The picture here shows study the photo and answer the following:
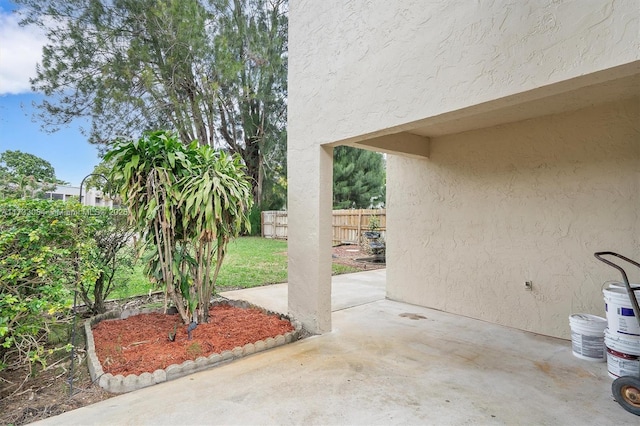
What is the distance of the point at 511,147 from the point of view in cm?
443

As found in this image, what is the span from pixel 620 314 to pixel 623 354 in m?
0.35

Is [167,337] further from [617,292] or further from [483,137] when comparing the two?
[483,137]

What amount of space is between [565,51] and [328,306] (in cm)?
339

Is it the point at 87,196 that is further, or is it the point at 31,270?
the point at 87,196

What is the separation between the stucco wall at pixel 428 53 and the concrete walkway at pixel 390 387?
240 centimetres

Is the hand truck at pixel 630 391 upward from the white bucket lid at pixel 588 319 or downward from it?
downward

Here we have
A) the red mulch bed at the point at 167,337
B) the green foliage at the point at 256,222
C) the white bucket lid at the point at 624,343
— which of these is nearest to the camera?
the white bucket lid at the point at 624,343

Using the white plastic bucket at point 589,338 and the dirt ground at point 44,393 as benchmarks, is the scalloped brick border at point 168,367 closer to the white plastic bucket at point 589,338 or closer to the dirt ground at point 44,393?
the dirt ground at point 44,393

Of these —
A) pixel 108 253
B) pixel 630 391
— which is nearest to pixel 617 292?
pixel 630 391

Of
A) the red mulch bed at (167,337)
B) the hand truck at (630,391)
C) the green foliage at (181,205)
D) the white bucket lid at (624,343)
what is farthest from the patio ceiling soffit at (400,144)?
the white bucket lid at (624,343)

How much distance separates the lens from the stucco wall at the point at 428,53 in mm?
2107

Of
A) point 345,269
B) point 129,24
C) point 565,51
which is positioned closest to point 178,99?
point 129,24

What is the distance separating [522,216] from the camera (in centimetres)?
431

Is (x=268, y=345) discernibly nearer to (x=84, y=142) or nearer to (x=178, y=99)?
(x=178, y=99)
